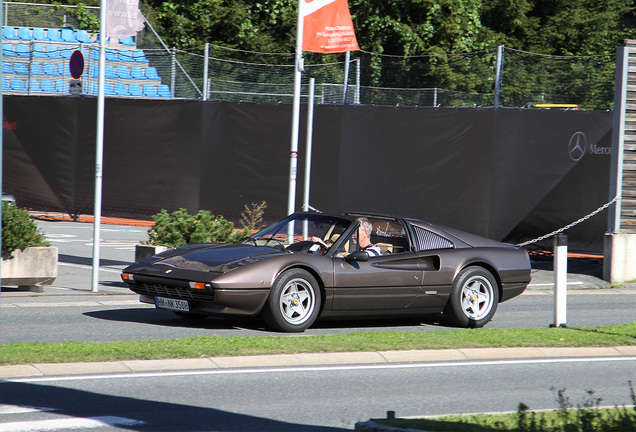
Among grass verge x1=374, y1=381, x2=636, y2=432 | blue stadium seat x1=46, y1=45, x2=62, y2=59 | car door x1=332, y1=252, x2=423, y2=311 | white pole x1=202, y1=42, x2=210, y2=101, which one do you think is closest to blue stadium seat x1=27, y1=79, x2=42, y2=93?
blue stadium seat x1=46, y1=45, x2=62, y2=59

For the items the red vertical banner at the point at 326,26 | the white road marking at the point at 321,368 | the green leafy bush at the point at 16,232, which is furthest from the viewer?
the red vertical banner at the point at 326,26

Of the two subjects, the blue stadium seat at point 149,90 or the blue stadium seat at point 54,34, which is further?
the blue stadium seat at point 54,34

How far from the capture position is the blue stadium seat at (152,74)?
23.6 metres

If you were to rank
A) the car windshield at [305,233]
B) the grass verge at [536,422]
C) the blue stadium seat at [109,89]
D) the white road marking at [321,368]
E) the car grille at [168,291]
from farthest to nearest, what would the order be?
1. the blue stadium seat at [109,89]
2. the car windshield at [305,233]
3. the car grille at [168,291]
4. the white road marking at [321,368]
5. the grass verge at [536,422]

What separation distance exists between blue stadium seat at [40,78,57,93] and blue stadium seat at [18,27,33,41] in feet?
21.5

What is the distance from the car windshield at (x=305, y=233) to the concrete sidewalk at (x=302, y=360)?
71.8 inches

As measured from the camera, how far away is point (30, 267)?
10805 millimetres

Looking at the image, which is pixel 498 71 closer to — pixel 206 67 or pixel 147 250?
pixel 206 67

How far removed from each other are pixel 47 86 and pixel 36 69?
732mm

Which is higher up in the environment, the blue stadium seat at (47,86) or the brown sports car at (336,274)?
the blue stadium seat at (47,86)

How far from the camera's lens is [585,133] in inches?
614

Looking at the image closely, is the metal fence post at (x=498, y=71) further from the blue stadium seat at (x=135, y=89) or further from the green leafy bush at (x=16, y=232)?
the blue stadium seat at (x=135, y=89)

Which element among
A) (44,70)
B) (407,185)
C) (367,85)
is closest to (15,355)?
(407,185)

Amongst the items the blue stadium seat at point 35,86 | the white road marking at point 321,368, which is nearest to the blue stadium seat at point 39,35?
the blue stadium seat at point 35,86
